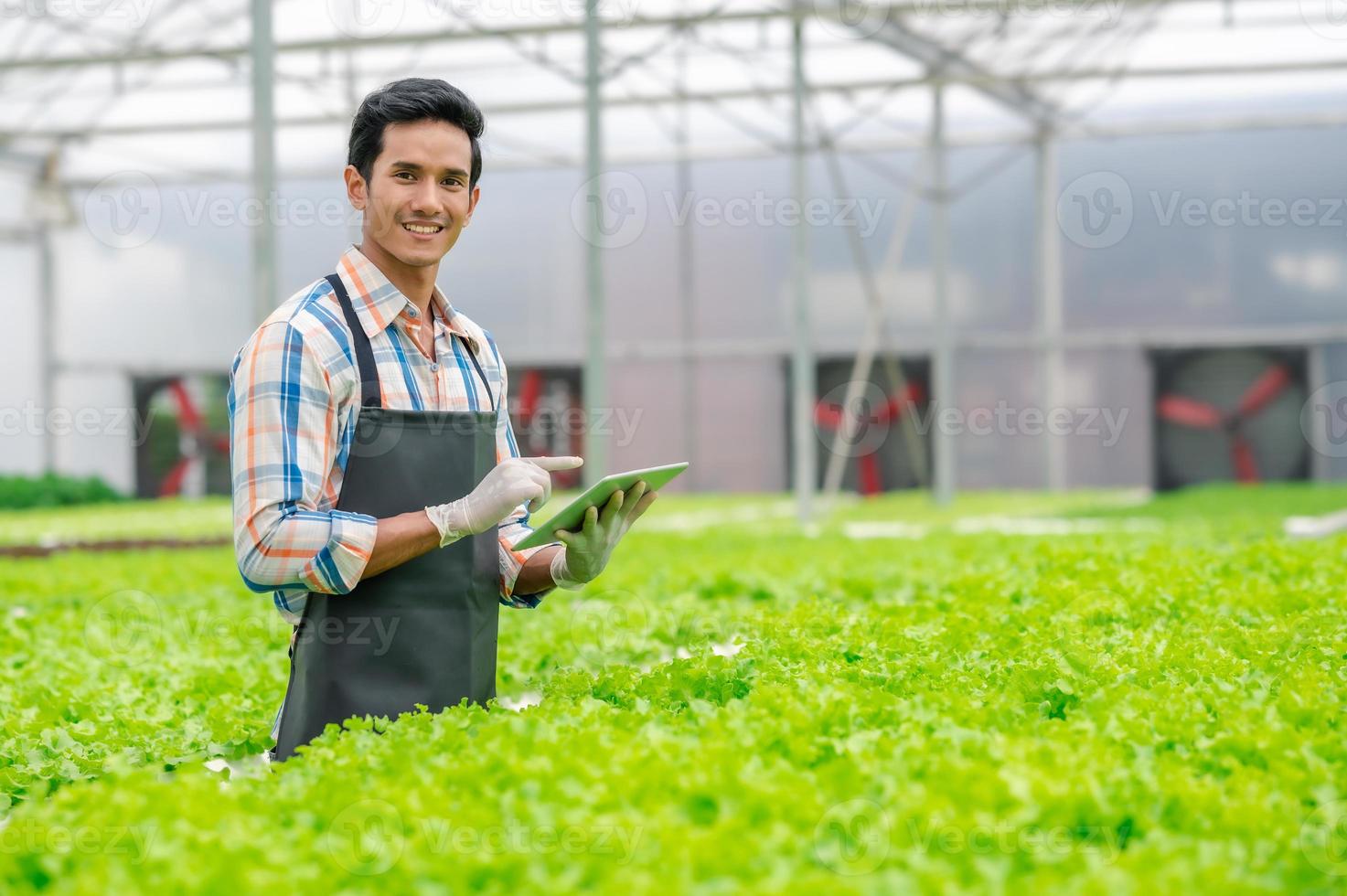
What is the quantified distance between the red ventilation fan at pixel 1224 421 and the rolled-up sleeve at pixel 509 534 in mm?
21925

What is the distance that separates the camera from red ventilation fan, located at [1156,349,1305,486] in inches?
925

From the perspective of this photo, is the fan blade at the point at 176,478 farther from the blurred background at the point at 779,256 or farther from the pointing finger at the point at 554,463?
the pointing finger at the point at 554,463

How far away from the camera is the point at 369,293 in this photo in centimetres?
316

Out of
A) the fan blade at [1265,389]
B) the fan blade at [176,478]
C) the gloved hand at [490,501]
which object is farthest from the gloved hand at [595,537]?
the fan blade at [176,478]

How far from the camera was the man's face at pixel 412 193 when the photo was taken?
3.18m

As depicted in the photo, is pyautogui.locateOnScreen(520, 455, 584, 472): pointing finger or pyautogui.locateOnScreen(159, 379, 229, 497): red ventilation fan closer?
pyautogui.locateOnScreen(520, 455, 584, 472): pointing finger

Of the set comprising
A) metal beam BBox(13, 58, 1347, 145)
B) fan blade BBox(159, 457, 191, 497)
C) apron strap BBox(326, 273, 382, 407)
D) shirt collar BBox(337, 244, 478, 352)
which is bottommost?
fan blade BBox(159, 457, 191, 497)

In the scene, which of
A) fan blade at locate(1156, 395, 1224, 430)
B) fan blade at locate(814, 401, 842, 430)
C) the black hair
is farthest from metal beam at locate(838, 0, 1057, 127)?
the black hair

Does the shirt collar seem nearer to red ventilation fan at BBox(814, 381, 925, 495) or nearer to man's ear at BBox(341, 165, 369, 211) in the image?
man's ear at BBox(341, 165, 369, 211)

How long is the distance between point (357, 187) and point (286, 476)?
31.4 inches

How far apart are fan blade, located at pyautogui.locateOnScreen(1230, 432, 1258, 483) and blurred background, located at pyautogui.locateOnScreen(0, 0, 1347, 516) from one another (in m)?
0.05

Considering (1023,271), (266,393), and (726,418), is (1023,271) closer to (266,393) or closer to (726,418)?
(726,418)

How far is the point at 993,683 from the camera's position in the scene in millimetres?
3500

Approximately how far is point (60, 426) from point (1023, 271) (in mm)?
19081
